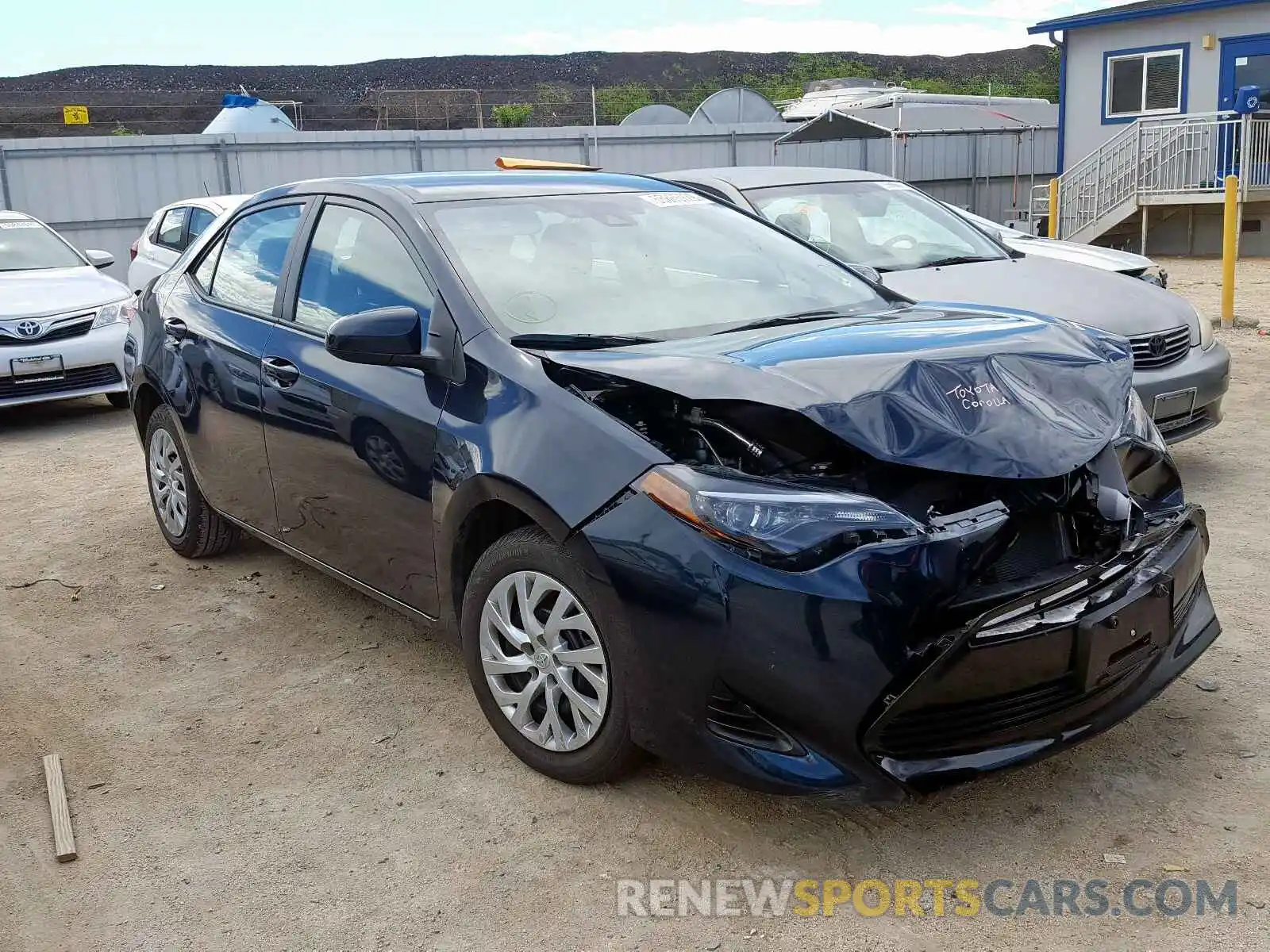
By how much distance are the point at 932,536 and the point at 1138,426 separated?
1.19 metres

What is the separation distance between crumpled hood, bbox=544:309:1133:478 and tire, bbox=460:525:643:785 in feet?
1.76

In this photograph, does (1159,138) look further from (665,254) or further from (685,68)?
(685,68)

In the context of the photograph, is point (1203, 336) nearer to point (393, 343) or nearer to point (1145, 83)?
point (393, 343)

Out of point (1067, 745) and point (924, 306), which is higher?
point (924, 306)

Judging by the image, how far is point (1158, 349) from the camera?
6004mm

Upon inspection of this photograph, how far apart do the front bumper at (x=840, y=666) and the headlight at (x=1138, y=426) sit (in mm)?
→ 619

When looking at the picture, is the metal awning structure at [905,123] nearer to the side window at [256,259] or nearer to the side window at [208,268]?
the side window at [208,268]

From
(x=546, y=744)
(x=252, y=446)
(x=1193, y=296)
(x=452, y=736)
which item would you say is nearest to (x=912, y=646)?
(x=546, y=744)

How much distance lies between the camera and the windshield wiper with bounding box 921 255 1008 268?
7.00 meters

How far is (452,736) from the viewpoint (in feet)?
12.5

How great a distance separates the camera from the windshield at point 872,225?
7.16 metres

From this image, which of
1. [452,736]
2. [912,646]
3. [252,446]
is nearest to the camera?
[912,646]

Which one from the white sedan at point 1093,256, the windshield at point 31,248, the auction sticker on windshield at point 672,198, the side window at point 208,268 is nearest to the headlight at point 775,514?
the auction sticker on windshield at point 672,198

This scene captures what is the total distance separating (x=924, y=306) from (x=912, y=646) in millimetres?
1726
